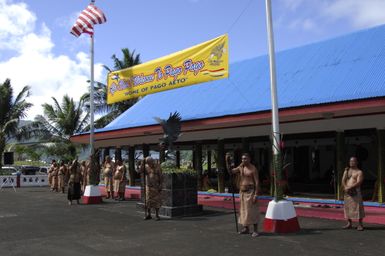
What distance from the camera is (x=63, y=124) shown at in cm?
3466

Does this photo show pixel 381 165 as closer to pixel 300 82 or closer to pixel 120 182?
pixel 300 82

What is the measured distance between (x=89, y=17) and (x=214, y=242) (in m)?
10.7

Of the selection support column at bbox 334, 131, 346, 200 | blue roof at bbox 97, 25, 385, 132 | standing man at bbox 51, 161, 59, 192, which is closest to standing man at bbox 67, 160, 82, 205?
blue roof at bbox 97, 25, 385, 132

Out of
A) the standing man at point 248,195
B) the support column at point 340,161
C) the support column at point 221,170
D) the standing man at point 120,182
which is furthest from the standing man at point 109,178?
the standing man at point 248,195

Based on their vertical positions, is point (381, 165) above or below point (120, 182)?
above

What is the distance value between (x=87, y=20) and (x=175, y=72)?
4.02 metres

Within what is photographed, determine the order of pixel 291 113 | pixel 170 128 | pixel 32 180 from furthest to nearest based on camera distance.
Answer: pixel 32 180 → pixel 170 128 → pixel 291 113

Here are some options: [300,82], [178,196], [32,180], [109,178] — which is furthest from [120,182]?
[32,180]

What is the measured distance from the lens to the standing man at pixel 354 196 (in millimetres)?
9336

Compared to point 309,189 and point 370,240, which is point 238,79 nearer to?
point 309,189

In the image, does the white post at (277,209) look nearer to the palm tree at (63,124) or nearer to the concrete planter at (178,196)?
the concrete planter at (178,196)

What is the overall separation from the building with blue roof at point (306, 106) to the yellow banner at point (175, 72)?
130 centimetres

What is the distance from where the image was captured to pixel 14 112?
34.3 meters

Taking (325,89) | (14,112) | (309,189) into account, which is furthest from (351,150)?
(14,112)
